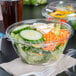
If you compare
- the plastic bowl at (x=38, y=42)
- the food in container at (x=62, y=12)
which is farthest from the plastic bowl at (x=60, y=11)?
the plastic bowl at (x=38, y=42)

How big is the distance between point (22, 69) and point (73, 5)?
0.58 metres

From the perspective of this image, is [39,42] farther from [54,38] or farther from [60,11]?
[60,11]

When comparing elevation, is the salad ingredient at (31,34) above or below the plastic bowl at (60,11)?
below

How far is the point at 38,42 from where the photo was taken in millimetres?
662

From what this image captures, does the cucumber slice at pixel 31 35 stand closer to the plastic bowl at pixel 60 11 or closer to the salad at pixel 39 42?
the salad at pixel 39 42

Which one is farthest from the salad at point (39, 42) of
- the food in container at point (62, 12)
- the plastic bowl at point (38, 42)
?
the food in container at point (62, 12)

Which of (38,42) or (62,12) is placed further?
(62,12)

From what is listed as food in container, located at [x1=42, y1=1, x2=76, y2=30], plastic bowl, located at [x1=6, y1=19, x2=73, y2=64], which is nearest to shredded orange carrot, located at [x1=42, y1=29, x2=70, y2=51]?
plastic bowl, located at [x1=6, y1=19, x2=73, y2=64]

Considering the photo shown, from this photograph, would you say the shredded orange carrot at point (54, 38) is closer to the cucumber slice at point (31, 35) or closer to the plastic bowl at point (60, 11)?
the cucumber slice at point (31, 35)

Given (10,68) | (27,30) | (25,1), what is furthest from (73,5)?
(10,68)

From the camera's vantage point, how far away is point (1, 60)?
742mm

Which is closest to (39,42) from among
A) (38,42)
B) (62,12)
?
(38,42)

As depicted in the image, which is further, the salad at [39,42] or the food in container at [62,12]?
the food in container at [62,12]

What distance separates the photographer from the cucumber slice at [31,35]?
26.4 inches
